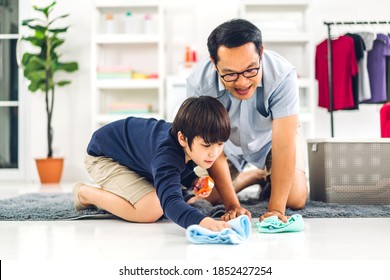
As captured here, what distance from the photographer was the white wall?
4.77 m

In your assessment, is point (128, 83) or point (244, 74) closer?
point (244, 74)

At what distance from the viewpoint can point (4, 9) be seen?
Answer: 201 inches

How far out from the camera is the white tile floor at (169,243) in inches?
48.3

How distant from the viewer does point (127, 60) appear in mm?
4859

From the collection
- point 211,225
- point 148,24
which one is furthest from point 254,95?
point 148,24

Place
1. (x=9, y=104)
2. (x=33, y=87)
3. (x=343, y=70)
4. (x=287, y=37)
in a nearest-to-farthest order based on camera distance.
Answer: (x=343, y=70) → (x=287, y=37) → (x=33, y=87) → (x=9, y=104)

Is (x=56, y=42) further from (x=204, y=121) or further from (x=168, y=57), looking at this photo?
(x=204, y=121)

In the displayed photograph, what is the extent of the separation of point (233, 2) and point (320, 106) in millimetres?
Result: 1282

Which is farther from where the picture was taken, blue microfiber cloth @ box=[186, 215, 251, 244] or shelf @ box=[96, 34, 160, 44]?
shelf @ box=[96, 34, 160, 44]

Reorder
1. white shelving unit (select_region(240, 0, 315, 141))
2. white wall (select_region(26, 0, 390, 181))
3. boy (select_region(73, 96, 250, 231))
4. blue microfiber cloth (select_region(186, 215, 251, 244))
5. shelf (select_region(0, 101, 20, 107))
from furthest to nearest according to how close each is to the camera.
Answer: shelf (select_region(0, 101, 20, 107)) < white wall (select_region(26, 0, 390, 181)) < white shelving unit (select_region(240, 0, 315, 141)) < boy (select_region(73, 96, 250, 231)) < blue microfiber cloth (select_region(186, 215, 251, 244))

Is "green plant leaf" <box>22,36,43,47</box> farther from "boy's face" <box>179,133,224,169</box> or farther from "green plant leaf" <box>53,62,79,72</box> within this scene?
"boy's face" <box>179,133,224,169</box>

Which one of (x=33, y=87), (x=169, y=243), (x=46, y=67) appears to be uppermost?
(x=46, y=67)

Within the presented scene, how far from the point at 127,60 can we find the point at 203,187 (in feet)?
11.0

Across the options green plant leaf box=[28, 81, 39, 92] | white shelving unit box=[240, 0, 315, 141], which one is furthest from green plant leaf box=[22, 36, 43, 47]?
white shelving unit box=[240, 0, 315, 141]
